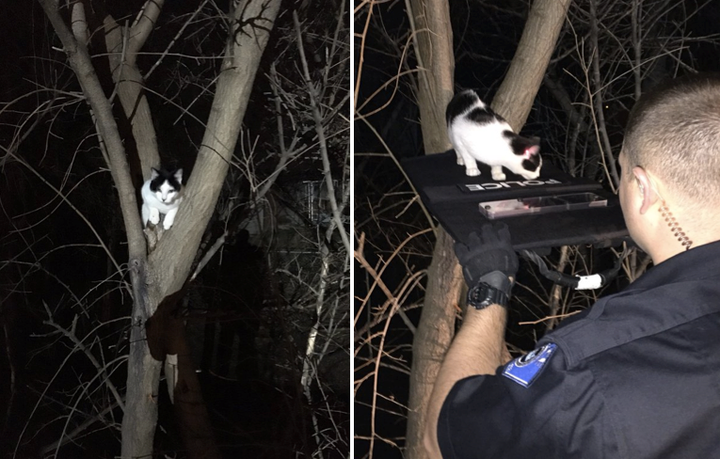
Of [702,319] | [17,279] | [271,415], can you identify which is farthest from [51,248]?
[702,319]

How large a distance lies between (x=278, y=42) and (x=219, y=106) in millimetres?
145

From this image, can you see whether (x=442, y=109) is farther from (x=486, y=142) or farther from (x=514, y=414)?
(x=514, y=414)

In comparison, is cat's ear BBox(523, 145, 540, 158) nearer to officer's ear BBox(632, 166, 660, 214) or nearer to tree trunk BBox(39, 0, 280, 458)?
officer's ear BBox(632, 166, 660, 214)

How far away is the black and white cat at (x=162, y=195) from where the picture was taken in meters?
0.95

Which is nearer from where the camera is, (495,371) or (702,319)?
(702,319)

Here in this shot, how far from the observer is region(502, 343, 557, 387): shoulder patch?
654mm

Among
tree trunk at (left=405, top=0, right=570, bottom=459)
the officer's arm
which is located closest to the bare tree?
tree trunk at (left=405, top=0, right=570, bottom=459)

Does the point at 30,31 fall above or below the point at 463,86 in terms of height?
above

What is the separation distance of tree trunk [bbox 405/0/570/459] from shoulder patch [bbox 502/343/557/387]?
0.30m

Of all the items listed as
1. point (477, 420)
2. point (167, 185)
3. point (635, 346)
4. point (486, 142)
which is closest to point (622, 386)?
point (635, 346)

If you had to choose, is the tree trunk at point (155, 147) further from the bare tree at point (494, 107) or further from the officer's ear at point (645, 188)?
the officer's ear at point (645, 188)

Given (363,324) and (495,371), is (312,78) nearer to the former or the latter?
(363,324)

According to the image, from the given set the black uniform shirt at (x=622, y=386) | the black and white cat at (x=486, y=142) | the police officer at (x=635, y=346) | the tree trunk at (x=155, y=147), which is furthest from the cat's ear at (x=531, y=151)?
the tree trunk at (x=155, y=147)

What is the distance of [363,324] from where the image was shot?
3.43ft
